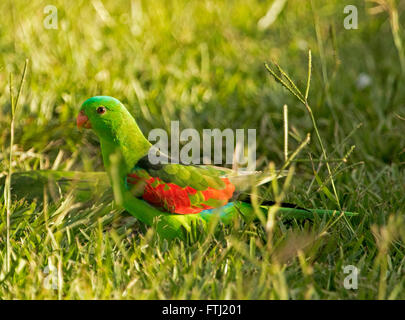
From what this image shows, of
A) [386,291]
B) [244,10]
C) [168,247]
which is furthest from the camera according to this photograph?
[244,10]

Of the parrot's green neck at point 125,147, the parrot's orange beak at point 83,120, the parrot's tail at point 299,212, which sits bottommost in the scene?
the parrot's tail at point 299,212

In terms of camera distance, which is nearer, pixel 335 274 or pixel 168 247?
pixel 335 274

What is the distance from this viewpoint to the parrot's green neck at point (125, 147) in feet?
6.52

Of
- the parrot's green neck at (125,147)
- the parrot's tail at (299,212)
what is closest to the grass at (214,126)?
the parrot's tail at (299,212)

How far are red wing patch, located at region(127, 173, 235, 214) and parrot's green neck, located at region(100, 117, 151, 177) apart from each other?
0.05 metres

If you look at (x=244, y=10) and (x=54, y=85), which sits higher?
(x=244, y=10)

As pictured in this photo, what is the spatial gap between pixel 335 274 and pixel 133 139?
0.82 m

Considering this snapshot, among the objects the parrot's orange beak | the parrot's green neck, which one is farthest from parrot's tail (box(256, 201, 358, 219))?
the parrot's orange beak

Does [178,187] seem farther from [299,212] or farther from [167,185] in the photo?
[299,212]

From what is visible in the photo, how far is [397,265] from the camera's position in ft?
6.11

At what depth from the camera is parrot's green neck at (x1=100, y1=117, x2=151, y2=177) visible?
199cm

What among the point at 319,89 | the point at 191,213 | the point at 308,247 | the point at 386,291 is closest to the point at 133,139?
the point at 191,213

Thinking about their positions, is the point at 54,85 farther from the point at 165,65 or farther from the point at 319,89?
the point at 319,89

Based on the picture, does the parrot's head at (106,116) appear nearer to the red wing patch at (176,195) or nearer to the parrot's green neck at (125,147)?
the parrot's green neck at (125,147)
